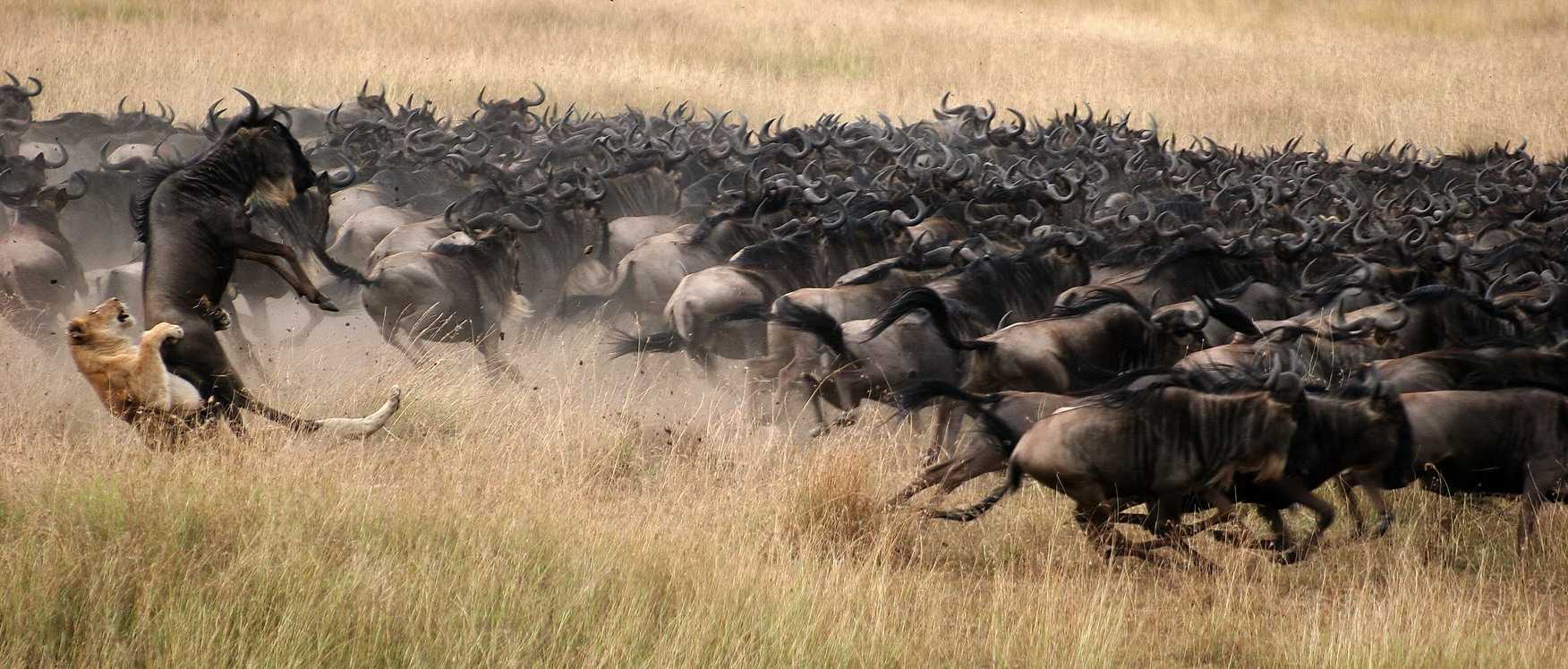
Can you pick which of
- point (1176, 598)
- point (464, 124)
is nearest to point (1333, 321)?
point (1176, 598)

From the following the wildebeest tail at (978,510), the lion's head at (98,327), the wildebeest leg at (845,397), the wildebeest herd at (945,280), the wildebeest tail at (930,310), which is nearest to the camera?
the lion's head at (98,327)

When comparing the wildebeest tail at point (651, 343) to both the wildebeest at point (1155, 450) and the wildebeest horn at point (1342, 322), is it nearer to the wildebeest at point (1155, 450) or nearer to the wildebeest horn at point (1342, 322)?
the wildebeest at point (1155, 450)

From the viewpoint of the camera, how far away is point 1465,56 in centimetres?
2700

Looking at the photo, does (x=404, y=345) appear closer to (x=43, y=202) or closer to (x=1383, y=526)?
(x=43, y=202)

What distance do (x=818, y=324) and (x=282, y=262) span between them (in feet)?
8.37

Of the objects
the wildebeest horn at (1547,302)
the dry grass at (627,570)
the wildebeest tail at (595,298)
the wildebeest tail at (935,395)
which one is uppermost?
the wildebeest horn at (1547,302)

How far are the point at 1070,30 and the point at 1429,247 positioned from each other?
21.6 m

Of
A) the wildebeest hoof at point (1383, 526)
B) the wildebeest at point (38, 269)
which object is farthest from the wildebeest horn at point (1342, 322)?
the wildebeest at point (38, 269)

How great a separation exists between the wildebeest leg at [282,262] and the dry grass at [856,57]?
14.2 metres

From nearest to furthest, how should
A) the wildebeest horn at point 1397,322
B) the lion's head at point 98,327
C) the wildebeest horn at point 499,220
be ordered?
the lion's head at point 98,327, the wildebeest horn at point 1397,322, the wildebeest horn at point 499,220

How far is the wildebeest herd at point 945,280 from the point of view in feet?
18.5

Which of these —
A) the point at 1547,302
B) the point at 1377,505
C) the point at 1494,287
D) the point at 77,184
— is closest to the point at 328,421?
the point at 1377,505

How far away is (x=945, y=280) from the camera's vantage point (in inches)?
321

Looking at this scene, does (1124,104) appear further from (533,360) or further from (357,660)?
(357,660)
